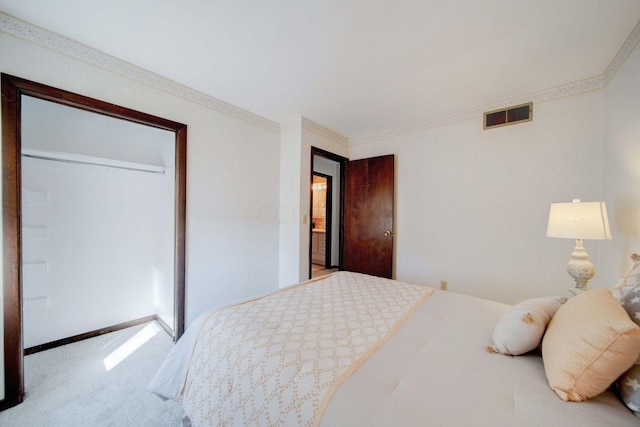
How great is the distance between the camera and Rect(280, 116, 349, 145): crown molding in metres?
3.02

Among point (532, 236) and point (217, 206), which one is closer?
point (532, 236)

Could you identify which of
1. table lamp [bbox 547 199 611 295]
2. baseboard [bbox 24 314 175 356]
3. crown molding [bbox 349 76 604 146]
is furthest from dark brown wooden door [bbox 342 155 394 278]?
baseboard [bbox 24 314 175 356]

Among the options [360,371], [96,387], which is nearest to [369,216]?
[360,371]

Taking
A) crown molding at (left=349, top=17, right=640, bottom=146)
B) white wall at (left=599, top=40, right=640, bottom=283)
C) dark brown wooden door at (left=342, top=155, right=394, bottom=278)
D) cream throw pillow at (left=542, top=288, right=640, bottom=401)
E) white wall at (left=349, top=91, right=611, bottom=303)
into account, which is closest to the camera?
cream throw pillow at (left=542, top=288, right=640, bottom=401)

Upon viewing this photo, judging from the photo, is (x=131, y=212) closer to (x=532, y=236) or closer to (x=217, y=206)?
(x=217, y=206)

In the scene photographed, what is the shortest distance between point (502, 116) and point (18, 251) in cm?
426

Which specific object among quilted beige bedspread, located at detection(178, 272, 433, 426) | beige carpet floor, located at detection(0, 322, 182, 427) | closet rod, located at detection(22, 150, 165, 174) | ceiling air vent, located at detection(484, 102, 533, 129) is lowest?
beige carpet floor, located at detection(0, 322, 182, 427)

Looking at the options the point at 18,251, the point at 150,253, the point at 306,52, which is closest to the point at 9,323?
the point at 18,251

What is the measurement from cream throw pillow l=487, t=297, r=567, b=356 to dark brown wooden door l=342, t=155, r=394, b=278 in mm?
2174

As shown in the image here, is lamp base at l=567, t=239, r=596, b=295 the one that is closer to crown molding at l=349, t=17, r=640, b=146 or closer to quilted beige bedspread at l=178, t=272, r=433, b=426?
quilted beige bedspread at l=178, t=272, r=433, b=426

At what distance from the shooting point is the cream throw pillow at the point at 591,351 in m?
0.67

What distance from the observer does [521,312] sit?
1020 mm

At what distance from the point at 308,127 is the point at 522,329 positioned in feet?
9.42

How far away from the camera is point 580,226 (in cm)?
155
